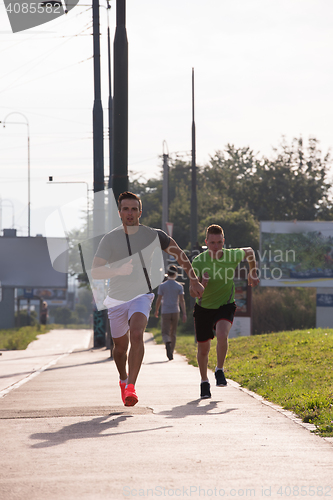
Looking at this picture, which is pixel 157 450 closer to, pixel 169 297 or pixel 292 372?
pixel 292 372

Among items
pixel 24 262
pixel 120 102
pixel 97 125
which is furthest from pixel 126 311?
pixel 24 262

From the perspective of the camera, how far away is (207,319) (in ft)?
27.1

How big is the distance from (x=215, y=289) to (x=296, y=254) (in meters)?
27.3

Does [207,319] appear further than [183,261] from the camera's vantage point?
Yes

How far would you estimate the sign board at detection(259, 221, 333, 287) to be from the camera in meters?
34.6

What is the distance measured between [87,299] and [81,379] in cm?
15178

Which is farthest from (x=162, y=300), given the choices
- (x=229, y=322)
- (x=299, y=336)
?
(x=229, y=322)

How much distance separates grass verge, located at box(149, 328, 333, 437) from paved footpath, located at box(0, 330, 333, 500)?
0.24 meters

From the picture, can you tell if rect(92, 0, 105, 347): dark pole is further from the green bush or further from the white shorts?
the white shorts

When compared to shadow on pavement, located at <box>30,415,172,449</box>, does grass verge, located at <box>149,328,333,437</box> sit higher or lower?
lower

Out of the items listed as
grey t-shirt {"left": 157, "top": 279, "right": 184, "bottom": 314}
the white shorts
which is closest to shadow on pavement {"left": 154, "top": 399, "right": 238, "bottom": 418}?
the white shorts

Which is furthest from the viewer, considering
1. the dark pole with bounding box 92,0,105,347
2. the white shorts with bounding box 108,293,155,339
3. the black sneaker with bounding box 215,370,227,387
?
the dark pole with bounding box 92,0,105,347

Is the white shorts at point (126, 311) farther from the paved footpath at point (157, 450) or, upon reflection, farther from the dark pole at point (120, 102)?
the dark pole at point (120, 102)

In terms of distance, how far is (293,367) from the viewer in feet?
34.4
